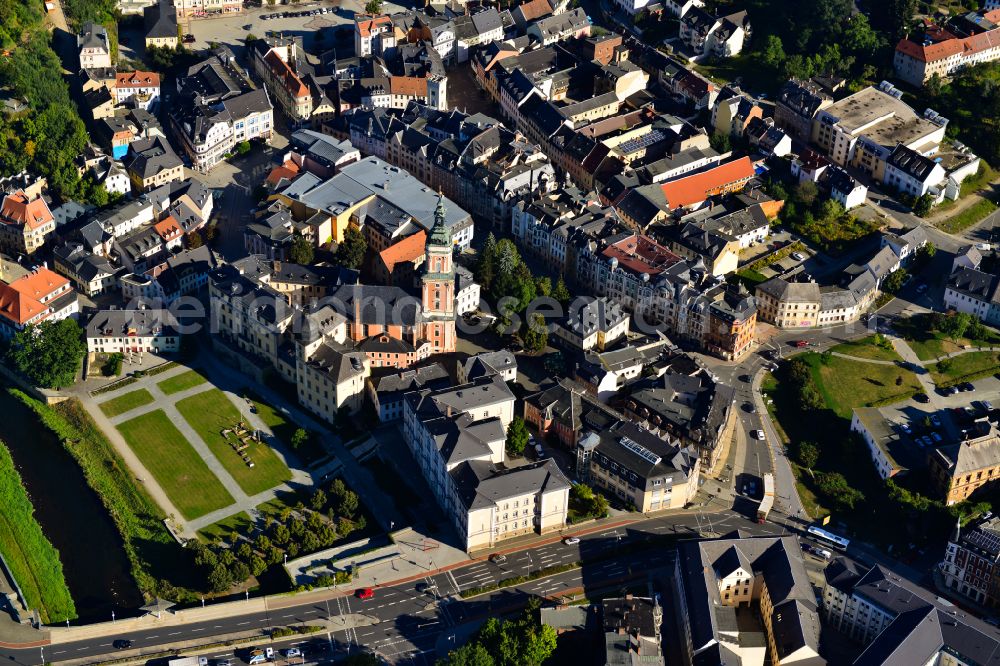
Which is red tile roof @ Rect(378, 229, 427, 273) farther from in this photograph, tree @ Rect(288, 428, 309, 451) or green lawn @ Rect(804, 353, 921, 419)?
green lawn @ Rect(804, 353, 921, 419)

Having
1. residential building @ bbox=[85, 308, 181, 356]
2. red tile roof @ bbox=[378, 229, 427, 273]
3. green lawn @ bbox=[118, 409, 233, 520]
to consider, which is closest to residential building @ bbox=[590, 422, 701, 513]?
green lawn @ bbox=[118, 409, 233, 520]

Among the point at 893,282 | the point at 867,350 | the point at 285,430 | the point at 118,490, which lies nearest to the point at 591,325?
the point at 867,350

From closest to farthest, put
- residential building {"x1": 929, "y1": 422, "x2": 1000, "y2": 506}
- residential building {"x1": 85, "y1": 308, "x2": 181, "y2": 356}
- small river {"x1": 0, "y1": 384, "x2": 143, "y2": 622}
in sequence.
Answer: small river {"x1": 0, "y1": 384, "x2": 143, "y2": 622}
residential building {"x1": 929, "y1": 422, "x2": 1000, "y2": 506}
residential building {"x1": 85, "y1": 308, "x2": 181, "y2": 356}

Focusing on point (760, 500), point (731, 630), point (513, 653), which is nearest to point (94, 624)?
point (513, 653)

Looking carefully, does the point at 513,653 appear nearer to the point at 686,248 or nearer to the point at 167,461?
the point at 167,461

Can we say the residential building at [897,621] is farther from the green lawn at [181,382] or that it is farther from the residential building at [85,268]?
the residential building at [85,268]

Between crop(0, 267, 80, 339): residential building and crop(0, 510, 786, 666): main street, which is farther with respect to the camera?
crop(0, 267, 80, 339): residential building

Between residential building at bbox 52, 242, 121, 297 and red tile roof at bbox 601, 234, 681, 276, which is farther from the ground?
red tile roof at bbox 601, 234, 681, 276

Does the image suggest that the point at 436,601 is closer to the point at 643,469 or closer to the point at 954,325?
the point at 643,469

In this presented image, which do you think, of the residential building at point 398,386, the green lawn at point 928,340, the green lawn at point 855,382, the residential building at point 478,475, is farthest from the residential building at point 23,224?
the green lawn at point 928,340
